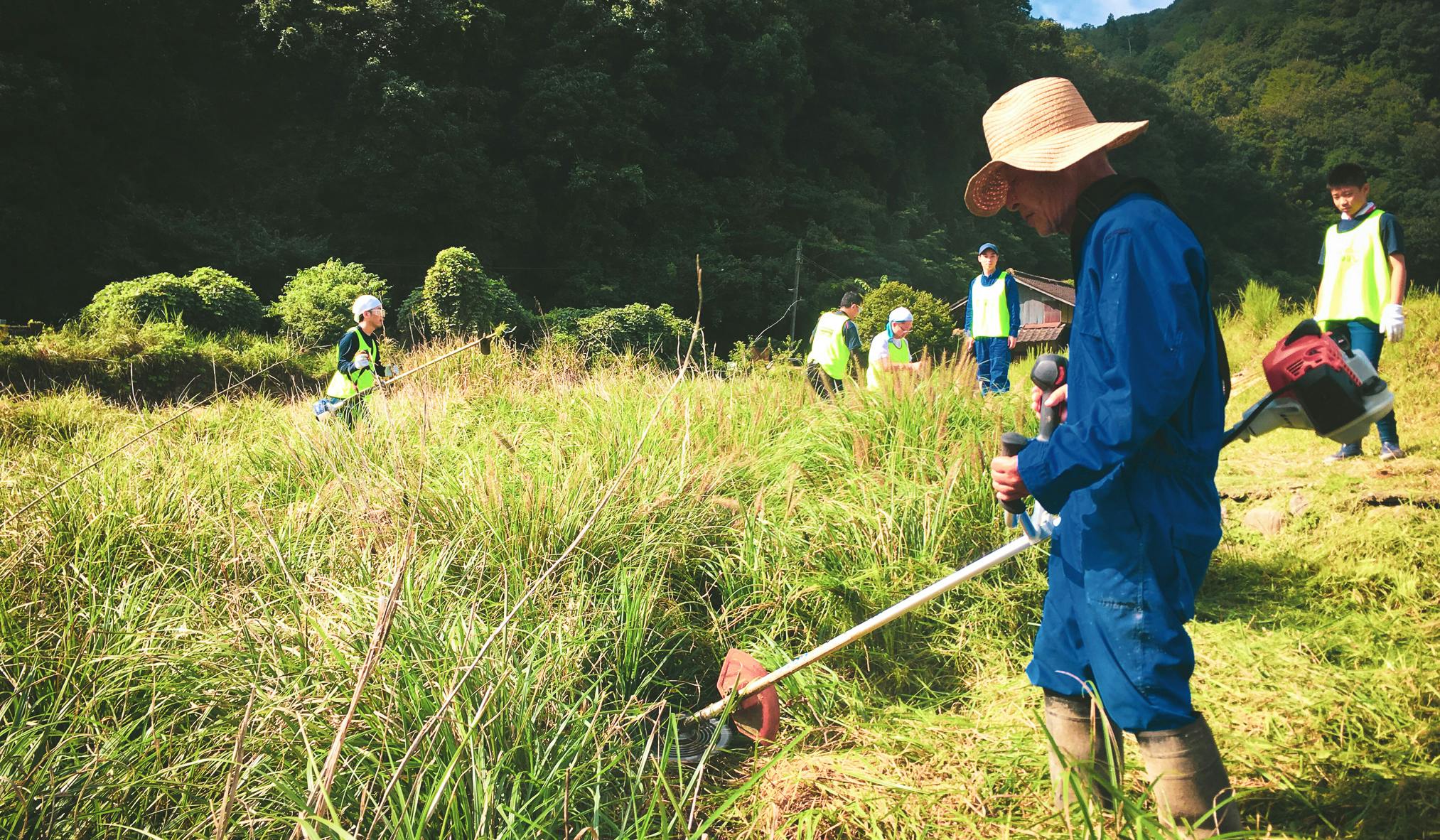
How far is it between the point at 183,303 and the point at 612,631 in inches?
559

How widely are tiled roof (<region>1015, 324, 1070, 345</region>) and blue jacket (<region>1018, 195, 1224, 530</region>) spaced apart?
2986 centimetres

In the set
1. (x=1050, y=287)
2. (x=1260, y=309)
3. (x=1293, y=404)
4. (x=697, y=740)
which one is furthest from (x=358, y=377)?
(x=1050, y=287)

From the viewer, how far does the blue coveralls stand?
1.74 metres

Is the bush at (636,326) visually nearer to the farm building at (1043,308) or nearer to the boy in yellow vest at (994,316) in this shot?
the boy in yellow vest at (994,316)

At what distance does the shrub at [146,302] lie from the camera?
1345 cm

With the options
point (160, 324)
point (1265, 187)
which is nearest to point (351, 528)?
point (160, 324)

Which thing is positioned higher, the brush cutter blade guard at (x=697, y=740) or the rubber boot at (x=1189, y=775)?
the rubber boot at (x=1189, y=775)

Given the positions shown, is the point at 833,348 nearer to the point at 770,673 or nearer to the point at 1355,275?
the point at 1355,275

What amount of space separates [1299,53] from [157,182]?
3072 inches

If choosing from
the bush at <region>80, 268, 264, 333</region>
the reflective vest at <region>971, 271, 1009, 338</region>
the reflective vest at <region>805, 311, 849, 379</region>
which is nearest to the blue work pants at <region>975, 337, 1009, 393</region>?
the reflective vest at <region>971, 271, 1009, 338</region>

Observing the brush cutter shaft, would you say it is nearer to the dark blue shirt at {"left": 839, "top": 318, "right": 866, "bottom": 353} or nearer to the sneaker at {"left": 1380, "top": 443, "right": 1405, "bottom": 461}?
the sneaker at {"left": 1380, "top": 443, "right": 1405, "bottom": 461}

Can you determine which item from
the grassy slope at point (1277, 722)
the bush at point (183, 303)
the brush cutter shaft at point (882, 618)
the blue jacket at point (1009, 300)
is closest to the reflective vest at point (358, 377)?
the brush cutter shaft at point (882, 618)

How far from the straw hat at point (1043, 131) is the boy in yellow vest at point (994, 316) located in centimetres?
642

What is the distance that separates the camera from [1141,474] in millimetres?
1854
